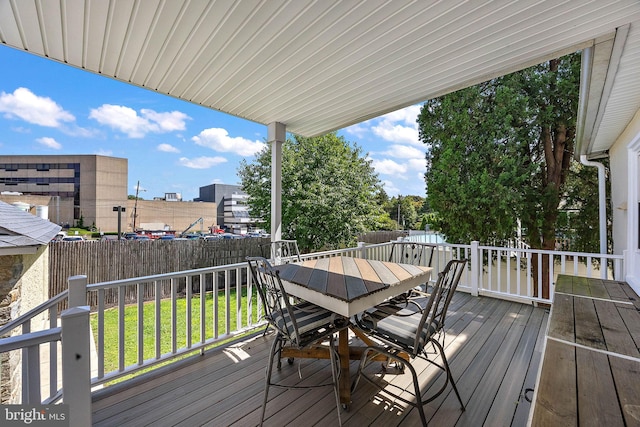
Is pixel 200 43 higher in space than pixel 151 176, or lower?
lower

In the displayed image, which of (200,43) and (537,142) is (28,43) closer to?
(200,43)

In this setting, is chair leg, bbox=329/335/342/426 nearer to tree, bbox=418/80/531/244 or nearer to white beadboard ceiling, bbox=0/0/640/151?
white beadboard ceiling, bbox=0/0/640/151

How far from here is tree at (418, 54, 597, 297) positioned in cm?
574

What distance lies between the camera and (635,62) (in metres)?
2.22

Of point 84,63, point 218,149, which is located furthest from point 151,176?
point 84,63

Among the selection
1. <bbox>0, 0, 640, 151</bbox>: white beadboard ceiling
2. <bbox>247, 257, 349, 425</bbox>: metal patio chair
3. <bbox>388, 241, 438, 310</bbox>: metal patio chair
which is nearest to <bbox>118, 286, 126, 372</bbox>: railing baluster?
<bbox>247, 257, 349, 425</bbox>: metal patio chair

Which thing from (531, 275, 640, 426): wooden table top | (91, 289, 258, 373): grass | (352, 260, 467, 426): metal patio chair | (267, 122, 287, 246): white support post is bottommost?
(91, 289, 258, 373): grass

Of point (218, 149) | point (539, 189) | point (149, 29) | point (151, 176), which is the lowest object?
point (539, 189)

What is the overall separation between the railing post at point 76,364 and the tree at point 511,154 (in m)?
6.50

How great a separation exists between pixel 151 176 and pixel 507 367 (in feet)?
93.1

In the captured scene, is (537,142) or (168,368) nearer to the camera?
(168,368)

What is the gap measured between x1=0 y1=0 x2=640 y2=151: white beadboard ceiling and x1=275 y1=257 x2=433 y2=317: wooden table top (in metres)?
1.91

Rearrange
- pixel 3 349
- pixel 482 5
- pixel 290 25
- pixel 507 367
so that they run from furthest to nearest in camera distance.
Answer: pixel 507 367
pixel 290 25
pixel 482 5
pixel 3 349

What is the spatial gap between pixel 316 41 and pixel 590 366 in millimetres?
2581
